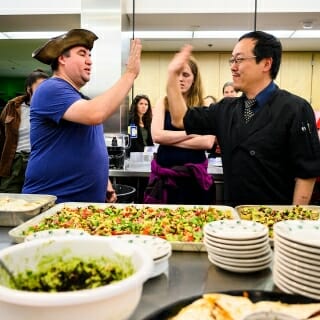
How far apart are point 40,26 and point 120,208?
167 inches

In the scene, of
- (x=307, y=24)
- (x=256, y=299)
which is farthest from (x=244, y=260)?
(x=307, y=24)

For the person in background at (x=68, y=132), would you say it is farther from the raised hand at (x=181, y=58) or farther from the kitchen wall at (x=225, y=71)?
the kitchen wall at (x=225, y=71)

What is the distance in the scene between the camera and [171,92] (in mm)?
2225

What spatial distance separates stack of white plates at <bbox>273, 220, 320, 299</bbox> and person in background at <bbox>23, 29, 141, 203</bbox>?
1135 millimetres

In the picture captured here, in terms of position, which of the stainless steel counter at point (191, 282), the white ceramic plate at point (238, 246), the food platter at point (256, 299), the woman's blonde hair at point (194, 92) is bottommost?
the stainless steel counter at point (191, 282)

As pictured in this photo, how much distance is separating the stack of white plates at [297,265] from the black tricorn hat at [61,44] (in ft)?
5.19

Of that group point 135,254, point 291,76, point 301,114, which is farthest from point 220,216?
point 291,76

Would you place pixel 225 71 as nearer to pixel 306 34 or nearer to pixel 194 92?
pixel 306 34

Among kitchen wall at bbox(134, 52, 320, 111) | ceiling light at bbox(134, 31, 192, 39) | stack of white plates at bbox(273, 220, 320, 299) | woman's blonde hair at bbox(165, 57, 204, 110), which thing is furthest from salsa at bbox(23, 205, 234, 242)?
kitchen wall at bbox(134, 52, 320, 111)

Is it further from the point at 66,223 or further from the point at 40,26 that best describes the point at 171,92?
the point at 40,26

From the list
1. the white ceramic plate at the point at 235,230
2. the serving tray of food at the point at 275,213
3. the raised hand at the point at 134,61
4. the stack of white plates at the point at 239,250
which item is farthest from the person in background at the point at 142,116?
the stack of white plates at the point at 239,250

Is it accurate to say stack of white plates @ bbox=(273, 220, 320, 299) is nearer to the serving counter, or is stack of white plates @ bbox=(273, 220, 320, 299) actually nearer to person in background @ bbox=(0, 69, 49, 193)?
the serving counter

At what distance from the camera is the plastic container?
2.94 metres

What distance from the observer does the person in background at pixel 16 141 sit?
11.5 feet
